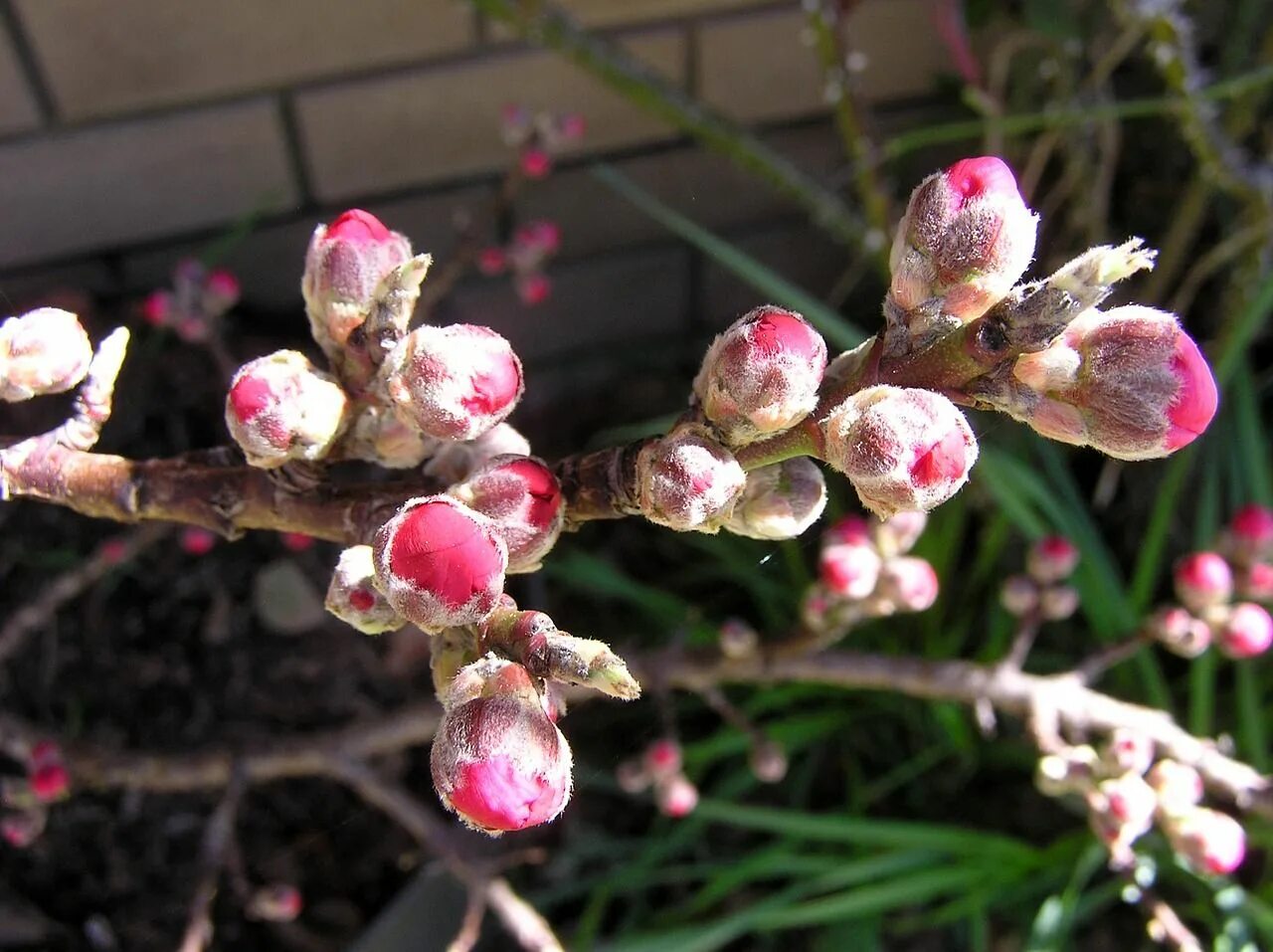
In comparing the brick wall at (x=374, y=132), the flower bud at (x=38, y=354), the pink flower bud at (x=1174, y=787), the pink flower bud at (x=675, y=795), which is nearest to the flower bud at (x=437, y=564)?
the flower bud at (x=38, y=354)

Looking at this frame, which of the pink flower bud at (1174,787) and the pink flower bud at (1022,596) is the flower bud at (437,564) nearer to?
the pink flower bud at (1174,787)

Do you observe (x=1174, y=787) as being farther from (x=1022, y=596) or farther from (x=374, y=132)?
(x=374, y=132)

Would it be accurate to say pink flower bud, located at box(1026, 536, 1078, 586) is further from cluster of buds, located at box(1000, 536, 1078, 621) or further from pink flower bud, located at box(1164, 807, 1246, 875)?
pink flower bud, located at box(1164, 807, 1246, 875)

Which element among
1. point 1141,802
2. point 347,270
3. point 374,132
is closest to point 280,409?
point 347,270

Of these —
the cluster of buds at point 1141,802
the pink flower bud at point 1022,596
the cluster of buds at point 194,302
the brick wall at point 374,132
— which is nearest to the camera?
the cluster of buds at point 1141,802

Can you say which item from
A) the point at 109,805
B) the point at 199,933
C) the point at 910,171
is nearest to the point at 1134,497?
the point at 910,171

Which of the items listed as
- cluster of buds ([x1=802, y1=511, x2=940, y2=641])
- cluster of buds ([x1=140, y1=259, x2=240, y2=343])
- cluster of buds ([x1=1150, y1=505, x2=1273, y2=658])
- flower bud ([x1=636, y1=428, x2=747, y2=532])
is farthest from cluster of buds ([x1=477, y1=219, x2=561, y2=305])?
flower bud ([x1=636, y1=428, x2=747, y2=532])

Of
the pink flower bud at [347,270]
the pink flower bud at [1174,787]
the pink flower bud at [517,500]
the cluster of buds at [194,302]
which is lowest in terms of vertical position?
the pink flower bud at [1174,787]
